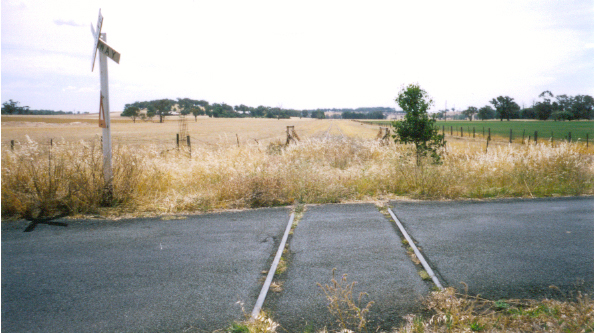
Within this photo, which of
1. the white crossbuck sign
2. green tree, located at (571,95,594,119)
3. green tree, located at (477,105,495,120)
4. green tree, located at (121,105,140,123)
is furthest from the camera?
green tree, located at (477,105,495,120)

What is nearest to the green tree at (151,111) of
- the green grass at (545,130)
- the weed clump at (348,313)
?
the green grass at (545,130)

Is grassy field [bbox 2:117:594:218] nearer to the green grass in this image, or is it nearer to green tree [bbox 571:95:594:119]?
the green grass

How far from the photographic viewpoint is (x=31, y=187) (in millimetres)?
7242

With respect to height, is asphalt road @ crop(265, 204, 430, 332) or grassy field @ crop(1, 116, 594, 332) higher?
grassy field @ crop(1, 116, 594, 332)

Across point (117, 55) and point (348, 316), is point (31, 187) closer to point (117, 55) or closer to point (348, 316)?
point (117, 55)

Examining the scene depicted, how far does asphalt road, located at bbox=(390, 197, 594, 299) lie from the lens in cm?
402

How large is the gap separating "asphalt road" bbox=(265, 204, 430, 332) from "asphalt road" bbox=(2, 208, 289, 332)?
0.44 metres

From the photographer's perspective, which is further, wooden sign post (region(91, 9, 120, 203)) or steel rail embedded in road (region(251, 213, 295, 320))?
wooden sign post (region(91, 9, 120, 203))

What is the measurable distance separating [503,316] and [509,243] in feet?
7.87

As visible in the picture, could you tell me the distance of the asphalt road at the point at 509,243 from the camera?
4.02m

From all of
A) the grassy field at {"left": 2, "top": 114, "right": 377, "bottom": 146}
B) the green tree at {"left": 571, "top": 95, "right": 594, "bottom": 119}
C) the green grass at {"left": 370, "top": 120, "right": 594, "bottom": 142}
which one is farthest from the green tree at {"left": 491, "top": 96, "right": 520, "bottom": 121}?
the grassy field at {"left": 2, "top": 114, "right": 377, "bottom": 146}

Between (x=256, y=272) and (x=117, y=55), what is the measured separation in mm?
5581

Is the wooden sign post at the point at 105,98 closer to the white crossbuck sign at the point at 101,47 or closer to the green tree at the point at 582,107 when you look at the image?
the white crossbuck sign at the point at 101,47

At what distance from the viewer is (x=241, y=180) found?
837 cm
